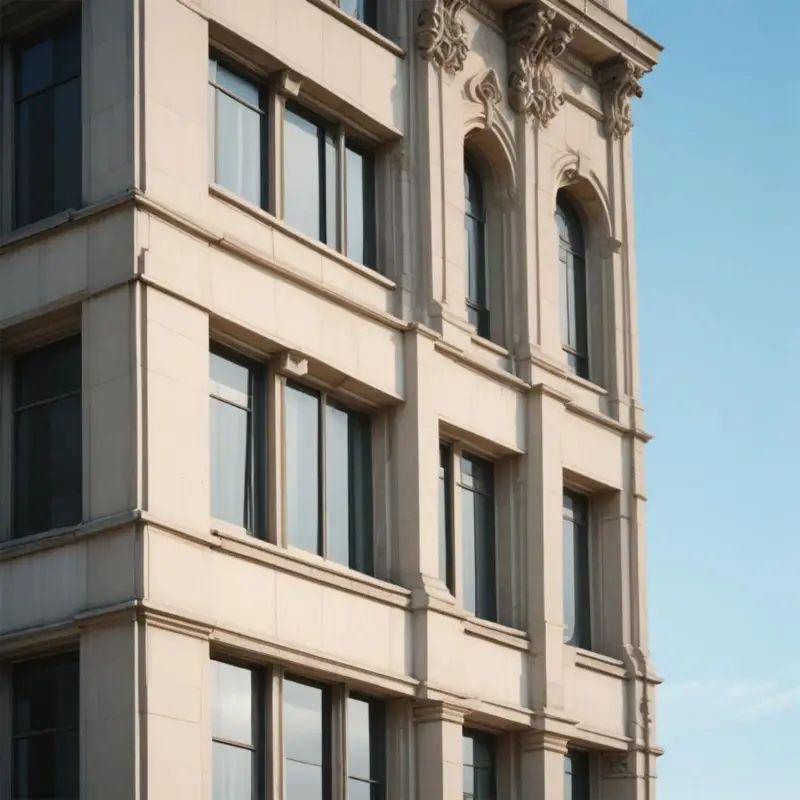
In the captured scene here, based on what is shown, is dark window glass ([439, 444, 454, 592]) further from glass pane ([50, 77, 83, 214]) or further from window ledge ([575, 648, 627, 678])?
glass pane ([50, 77, 83, 214])

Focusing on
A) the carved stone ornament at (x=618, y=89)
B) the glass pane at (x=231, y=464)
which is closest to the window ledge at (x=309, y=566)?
the glass pane at (x=231, y=464)

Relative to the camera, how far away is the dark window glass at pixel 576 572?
40281mm

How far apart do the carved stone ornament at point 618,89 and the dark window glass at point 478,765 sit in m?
12.6

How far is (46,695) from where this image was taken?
30453 mm

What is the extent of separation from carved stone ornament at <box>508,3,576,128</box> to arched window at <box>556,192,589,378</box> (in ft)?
7.83

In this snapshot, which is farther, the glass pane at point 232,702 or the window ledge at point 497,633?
the window ledge at point 497,633

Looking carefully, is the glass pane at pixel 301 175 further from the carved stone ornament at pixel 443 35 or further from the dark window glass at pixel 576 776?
the dark window glass at pixel 576 776

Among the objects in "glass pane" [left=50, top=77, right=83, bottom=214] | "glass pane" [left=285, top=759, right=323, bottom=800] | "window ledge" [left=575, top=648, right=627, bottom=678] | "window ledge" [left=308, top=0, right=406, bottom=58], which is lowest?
"glass pane" [left=285, top=759, right=323, bottom=800]

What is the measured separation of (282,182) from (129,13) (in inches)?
162

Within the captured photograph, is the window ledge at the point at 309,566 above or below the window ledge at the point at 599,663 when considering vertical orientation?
above

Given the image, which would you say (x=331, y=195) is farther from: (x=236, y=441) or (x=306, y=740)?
(x=306, y=740)

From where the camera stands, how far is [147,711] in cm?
2883

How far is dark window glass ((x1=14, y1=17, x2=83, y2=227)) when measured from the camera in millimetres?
32594

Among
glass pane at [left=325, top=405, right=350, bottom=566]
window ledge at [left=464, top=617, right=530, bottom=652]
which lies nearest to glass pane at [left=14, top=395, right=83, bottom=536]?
glass pane at [left=325, top=405, right=350, bottom=566]
